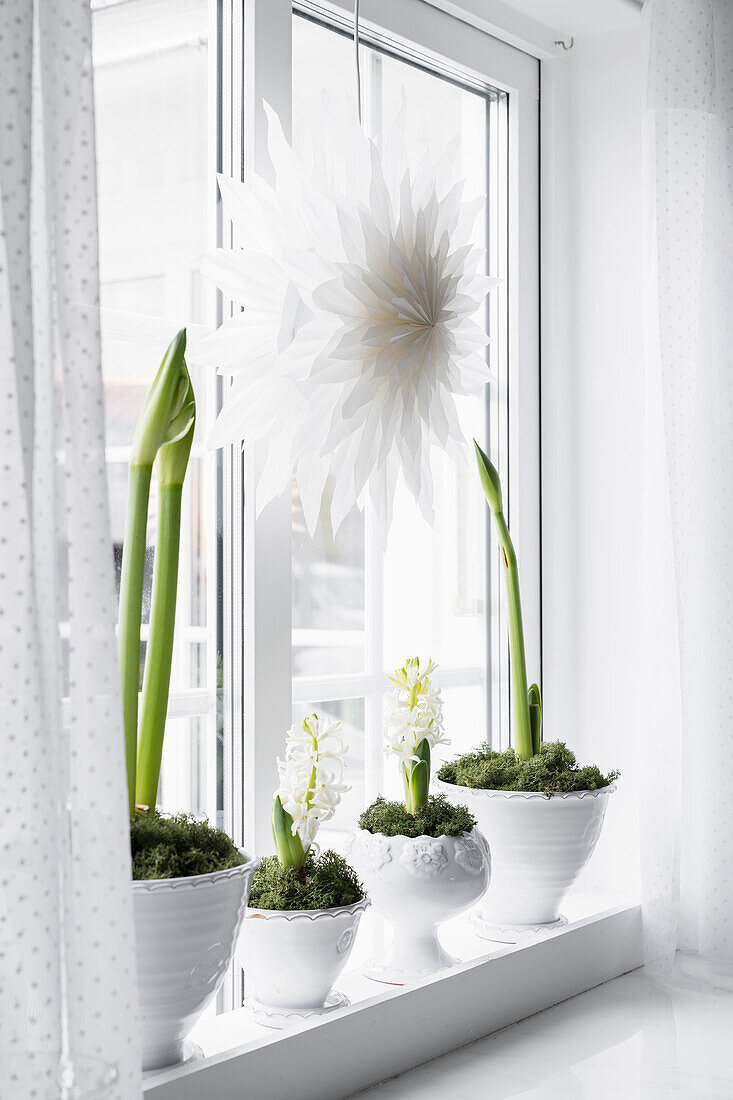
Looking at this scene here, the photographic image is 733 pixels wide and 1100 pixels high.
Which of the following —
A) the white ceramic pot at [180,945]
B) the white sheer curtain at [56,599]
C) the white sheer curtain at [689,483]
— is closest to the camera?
the white sheer curtain at [56,599]

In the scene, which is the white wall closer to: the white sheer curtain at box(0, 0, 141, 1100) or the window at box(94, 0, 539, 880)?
the window at box(94, 0, 539, 880)

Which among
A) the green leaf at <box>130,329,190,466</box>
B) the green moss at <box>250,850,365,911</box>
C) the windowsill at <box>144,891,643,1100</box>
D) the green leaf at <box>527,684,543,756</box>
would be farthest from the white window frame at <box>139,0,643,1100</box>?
the green leaf at <box>130,329,190,466</box>

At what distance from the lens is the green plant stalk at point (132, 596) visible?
3.56ft

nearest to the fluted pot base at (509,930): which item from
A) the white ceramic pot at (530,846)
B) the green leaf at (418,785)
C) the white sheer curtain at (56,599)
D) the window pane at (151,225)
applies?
the white ceramic pot at (530,846)

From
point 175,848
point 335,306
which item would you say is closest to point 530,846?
point 175,848

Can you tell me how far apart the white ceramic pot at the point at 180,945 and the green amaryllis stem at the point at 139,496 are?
10 centimetres

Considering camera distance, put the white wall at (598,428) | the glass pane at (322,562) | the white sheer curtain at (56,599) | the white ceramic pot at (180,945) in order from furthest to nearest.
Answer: the white wall at (598,428) < the glass pane at (322,562) < the white ceramic pot at (180,945) < the white sheer curtain at (56,599)

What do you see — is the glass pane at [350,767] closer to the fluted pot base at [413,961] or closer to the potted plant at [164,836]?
the fluted pot base at [413,961]

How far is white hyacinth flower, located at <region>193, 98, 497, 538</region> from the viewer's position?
1.27 metres

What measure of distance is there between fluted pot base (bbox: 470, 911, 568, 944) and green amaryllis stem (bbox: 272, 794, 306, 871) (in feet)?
1.49

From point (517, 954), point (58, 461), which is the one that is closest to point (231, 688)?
point (517, 954)

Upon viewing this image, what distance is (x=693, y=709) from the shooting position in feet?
5.67

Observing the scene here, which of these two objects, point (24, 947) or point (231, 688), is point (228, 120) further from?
point (24, 947)

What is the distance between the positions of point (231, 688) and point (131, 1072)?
61cm
